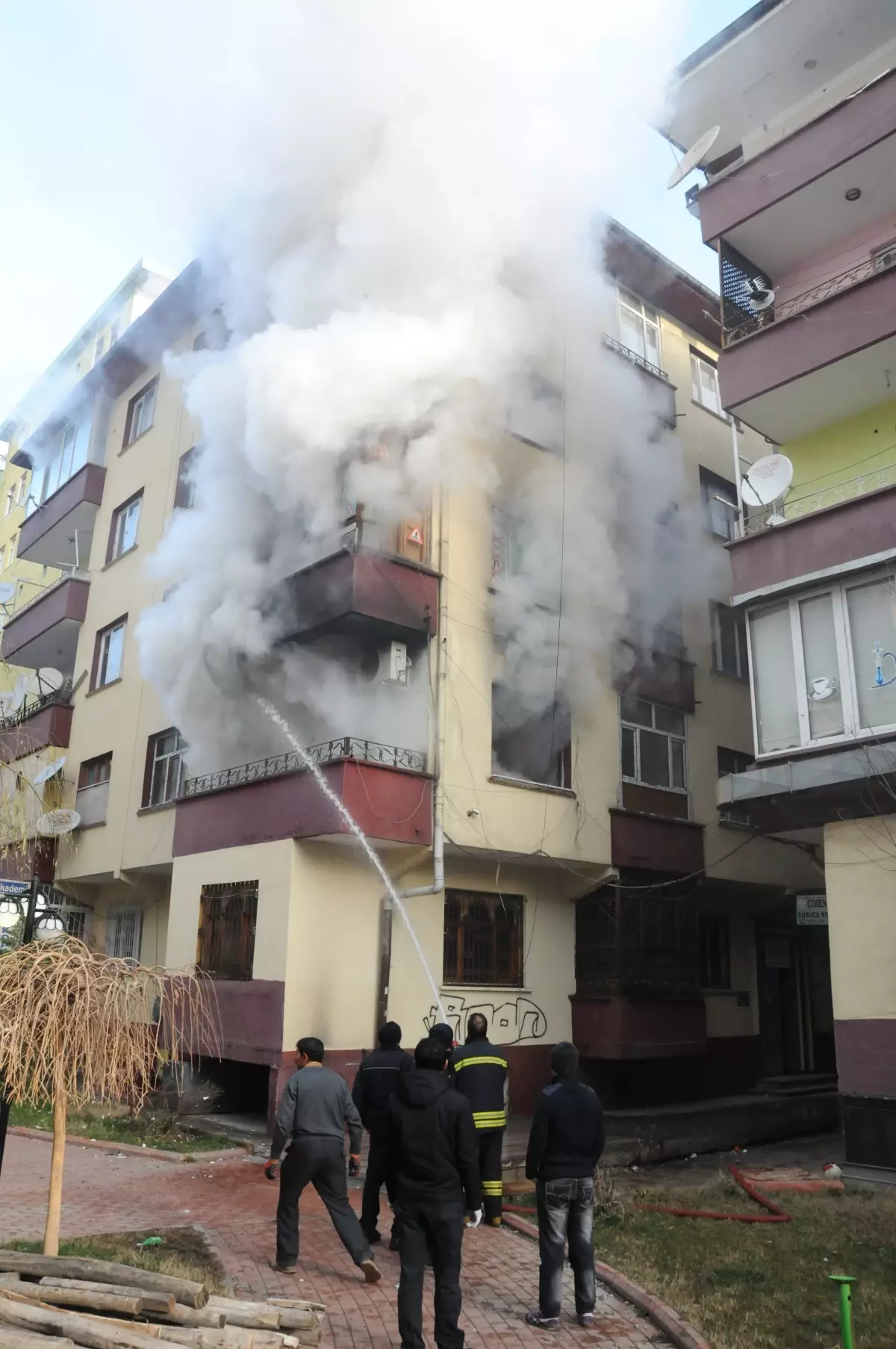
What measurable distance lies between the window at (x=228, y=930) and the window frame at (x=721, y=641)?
8.95 metres

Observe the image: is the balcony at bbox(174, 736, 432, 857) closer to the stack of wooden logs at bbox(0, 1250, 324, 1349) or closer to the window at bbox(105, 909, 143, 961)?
the window at bbox(105, 909, 143, 961)

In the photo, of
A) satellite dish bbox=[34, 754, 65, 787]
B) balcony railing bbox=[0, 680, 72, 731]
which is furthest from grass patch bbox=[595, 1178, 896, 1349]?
balcony railing bbox=[0, 680, 72, 731]

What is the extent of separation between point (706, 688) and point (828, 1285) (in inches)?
462

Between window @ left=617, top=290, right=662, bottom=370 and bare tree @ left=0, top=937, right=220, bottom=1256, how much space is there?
14897 mm

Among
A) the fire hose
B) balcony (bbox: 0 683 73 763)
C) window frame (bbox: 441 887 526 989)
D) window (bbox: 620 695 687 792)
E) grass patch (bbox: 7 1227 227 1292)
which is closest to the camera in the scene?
grass patch (bbox: 7 1227 227 1292)

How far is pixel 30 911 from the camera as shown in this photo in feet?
50.0

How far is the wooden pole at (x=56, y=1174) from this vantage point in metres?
5.96

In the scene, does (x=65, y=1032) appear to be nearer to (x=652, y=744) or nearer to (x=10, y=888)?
(x=10, y=888)

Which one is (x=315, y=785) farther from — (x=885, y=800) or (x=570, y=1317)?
(x=570, y=1317)

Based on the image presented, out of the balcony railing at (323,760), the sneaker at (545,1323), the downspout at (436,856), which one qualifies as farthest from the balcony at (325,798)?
the sneaker at (545,1323)

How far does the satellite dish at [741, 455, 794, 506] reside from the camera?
40.7 ft

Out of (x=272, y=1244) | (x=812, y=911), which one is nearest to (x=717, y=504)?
(x=812, y=911)

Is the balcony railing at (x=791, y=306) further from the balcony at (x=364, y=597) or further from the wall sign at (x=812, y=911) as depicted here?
the wall sign at (x=812, y=911)

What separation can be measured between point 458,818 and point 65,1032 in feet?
24.9
